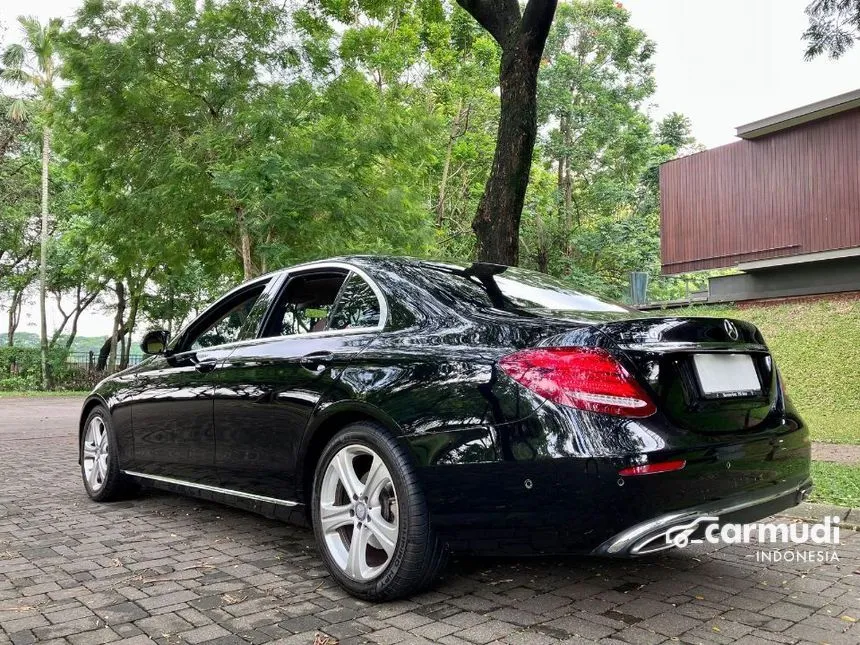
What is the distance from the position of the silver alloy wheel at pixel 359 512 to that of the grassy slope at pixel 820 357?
8.10 m

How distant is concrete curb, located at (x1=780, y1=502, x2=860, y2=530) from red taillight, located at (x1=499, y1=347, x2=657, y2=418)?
2546 millimetres

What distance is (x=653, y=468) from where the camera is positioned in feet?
8.82

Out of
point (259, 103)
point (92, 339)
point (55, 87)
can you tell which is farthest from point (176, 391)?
point (92, 339)

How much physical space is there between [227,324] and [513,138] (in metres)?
4.31

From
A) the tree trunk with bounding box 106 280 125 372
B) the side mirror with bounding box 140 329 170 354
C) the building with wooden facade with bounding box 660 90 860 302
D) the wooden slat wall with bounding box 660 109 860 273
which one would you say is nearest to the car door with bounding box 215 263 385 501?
the side mirror with bounding box 140 329 170 354

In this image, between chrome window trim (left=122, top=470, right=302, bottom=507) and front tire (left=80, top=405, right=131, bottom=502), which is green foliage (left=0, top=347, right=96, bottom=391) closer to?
front tire (left=80, top=405, right=131, bottom=502)

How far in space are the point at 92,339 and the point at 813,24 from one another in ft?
124

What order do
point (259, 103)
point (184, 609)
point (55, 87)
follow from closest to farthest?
point (184, 609) < point (259, 103) < point (55, 87)

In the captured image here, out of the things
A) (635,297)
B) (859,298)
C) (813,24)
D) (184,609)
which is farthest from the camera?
(635,297)

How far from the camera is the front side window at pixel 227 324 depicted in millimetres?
4551

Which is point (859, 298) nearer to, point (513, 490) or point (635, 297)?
point (635, 297)

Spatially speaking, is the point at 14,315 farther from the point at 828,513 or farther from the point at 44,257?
the point at 828,513

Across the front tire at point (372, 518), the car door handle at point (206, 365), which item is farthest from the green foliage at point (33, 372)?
the front tire at point (372, 518)

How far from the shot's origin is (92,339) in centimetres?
3931
